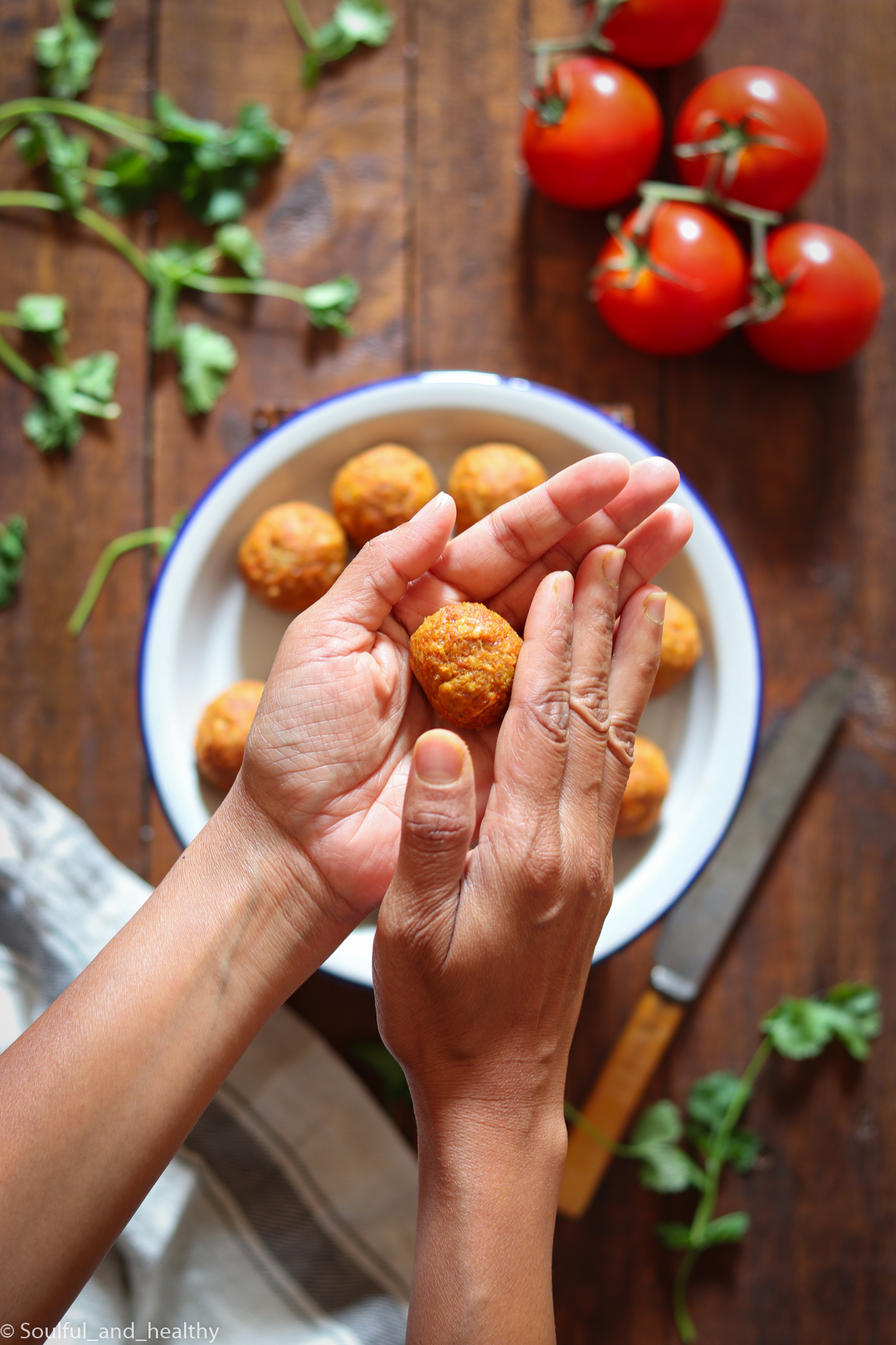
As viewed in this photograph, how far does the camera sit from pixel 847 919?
1701mm

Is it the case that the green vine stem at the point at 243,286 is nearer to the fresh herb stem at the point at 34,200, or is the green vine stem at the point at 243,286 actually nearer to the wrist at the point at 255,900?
the fresh herb stem at the point at 34,200

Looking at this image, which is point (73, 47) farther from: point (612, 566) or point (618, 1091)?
point (618, 1091)

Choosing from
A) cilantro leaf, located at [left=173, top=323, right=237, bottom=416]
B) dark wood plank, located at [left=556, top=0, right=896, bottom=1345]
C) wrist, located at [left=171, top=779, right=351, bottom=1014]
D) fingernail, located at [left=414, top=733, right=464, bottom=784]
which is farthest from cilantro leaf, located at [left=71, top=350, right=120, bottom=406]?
fingernail, located at [left=414, top=733, right=464, bottom=784]

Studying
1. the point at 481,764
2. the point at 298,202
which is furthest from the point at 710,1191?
the point at 298,202

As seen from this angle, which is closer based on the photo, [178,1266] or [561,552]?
[561,552]

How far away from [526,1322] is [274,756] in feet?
2.30

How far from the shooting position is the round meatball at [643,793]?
141cm

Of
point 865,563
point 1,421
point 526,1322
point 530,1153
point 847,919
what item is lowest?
point 847,919

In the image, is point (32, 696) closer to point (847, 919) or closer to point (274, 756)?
point (274, 756)

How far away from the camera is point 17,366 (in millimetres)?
1716

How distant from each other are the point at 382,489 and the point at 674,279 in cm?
62

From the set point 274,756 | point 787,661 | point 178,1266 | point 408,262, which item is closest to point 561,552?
point 274,756

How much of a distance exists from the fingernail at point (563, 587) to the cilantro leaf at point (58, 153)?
1.31 m

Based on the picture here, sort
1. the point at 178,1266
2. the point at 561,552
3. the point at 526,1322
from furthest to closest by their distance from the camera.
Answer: the point at 178,1266 < the point at 561,552 < the point at 526,1322
